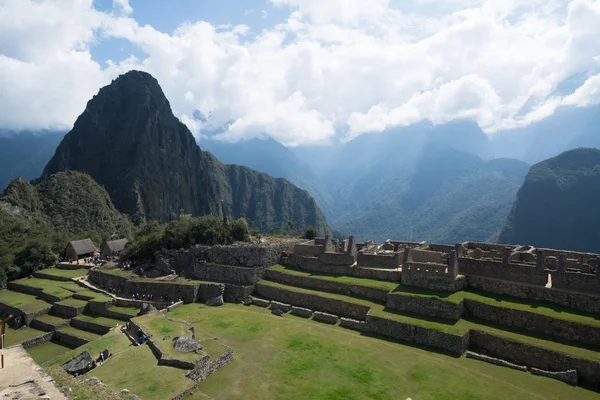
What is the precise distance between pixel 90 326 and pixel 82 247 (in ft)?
71.3

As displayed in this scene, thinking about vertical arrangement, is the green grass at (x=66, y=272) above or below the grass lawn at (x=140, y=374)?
above

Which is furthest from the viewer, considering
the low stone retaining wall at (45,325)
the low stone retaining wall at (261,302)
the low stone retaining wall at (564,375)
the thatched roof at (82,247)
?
the thatched roof at (82,247)

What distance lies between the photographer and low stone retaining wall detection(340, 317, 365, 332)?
68.5ft

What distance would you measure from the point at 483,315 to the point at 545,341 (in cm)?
295

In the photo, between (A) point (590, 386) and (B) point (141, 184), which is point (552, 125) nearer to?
(B) point (141, 184)

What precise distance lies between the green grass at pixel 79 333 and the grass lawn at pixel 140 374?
5.86 meters

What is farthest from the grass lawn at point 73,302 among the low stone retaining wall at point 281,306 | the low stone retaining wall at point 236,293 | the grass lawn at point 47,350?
the low stone retaining wall at point 281,306

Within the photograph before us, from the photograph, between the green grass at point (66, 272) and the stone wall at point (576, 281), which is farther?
the green grass at point (66, 272)

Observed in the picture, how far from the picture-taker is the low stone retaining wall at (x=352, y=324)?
68.5 feet

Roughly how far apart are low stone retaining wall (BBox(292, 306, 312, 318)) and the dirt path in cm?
1507

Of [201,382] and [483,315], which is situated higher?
[483,315]

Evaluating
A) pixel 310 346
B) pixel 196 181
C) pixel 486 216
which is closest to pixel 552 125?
pixel 486 216

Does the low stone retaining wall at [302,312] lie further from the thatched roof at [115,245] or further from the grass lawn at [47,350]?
the thatched roof at [115,245]

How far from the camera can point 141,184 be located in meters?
131
